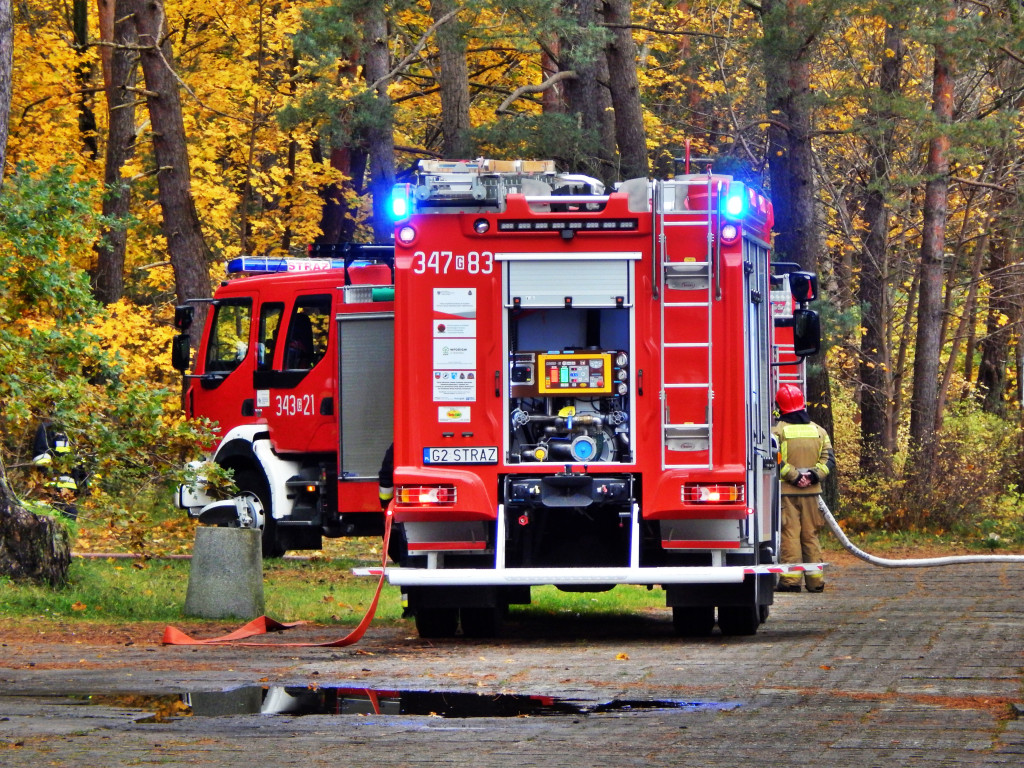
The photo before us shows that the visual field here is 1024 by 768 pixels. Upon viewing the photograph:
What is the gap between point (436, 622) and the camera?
1230cm

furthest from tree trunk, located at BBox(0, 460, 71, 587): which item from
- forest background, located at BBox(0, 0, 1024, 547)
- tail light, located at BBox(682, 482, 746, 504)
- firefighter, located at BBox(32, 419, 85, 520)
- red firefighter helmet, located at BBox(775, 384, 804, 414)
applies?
red firefighter helmet, located at BBox(775, 384, 804, 414)

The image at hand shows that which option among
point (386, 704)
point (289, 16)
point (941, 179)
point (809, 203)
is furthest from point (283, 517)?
point (289, 16)

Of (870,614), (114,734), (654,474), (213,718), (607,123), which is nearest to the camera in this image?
(114,734)

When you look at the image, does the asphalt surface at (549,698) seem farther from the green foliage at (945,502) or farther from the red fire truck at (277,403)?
the green foliage at (945,502)

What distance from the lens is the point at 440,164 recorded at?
1216 cm

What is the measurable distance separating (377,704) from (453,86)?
20254 mm

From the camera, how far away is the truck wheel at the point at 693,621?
12.4 meters

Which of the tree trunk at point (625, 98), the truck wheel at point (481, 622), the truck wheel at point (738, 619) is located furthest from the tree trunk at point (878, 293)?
the truck wheel at point (481, 622)

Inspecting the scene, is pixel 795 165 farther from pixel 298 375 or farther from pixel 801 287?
pixel 801 287

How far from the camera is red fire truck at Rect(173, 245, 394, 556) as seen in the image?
17094 millimetres

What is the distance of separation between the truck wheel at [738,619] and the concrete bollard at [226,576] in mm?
3793

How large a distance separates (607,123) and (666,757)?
78.0ft

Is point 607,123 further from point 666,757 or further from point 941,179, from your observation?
point 666,757

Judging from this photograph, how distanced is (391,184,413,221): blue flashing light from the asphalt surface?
118 inches
